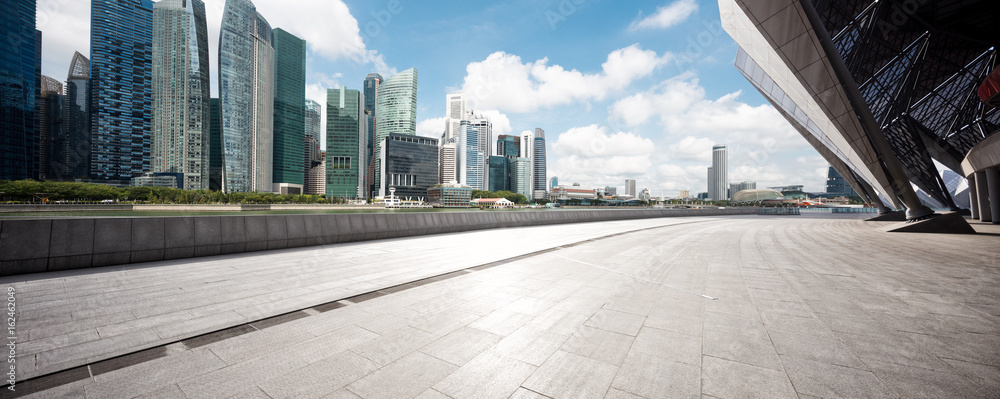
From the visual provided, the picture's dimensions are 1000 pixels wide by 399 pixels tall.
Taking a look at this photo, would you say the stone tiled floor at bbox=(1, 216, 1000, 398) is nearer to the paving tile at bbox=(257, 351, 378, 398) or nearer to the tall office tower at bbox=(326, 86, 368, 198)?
the paving tile at bbox=(257, 351, 378, 398)

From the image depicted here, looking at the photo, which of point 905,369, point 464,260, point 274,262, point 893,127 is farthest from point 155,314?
point 893,127

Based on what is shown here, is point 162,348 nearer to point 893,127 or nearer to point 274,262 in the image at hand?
point 274,262

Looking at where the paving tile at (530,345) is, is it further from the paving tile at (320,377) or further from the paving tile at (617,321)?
the paving tile at (320,377)

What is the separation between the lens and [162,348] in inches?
132

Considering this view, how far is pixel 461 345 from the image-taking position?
140 inches

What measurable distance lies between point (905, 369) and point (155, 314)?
26.5 feet

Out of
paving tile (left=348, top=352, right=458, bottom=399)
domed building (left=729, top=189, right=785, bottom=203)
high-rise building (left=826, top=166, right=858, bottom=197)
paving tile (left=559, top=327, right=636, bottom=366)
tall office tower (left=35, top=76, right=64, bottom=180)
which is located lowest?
paving tile (left=559, top=327, right=636, bottom=366)

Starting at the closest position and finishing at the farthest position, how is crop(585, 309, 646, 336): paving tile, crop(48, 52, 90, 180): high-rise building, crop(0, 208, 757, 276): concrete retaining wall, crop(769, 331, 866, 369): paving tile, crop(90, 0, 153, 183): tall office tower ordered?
crop(769, 331, 866, 369): paving tile
crop(585, 309, 646, 336): paving tile
crop(0, 208, 757, 276): concrete retaining wall
crop(48, 52, 90, 180): high-rise building
crop(90, 0, 153, 183): tall office tower

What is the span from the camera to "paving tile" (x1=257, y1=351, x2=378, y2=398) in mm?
2584

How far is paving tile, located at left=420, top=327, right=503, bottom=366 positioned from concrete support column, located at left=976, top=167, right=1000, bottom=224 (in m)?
41.5

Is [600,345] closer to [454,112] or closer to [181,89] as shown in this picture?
[454,112]

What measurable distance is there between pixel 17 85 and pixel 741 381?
4955 inches

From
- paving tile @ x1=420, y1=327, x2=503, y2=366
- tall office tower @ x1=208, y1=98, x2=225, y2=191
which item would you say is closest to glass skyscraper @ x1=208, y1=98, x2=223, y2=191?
tall office tower @ x1=208, y1=98, x2=225, y2=191

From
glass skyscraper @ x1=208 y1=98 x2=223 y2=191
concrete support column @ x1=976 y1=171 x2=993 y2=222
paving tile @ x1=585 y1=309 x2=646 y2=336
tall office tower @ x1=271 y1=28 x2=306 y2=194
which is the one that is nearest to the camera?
paving tile @ x1=585 y1=309 x2=646 y2=336
